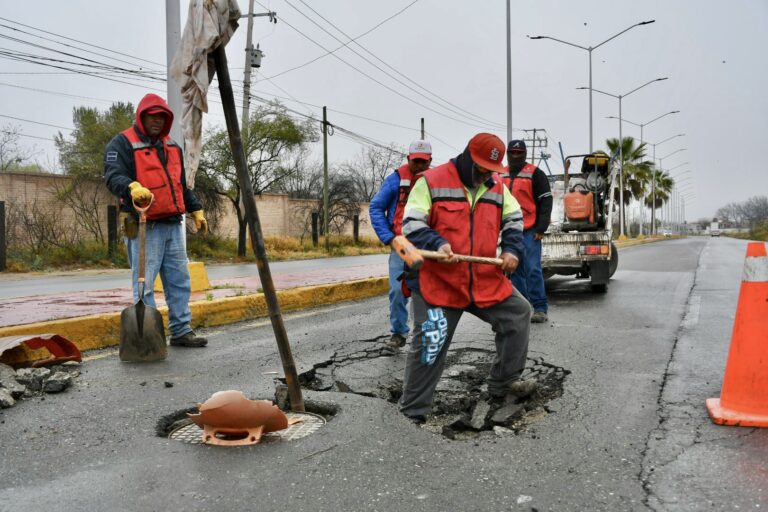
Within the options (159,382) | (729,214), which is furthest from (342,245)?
(729,214)

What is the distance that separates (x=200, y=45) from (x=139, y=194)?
74.9 inches

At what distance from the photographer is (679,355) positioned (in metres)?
5.20

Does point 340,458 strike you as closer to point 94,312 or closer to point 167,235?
point 167,235

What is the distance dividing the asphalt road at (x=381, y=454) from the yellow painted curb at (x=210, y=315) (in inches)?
27.7

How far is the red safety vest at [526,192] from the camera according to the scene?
6.67 meters

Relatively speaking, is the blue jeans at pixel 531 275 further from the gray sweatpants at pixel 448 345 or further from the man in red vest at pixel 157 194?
the man in red vest at pixel 157 194

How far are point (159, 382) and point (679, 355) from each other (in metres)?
3.95

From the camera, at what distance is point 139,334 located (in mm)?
4914

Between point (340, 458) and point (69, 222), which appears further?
point (69, 222)

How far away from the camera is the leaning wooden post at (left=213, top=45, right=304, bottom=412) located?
3.46 meters

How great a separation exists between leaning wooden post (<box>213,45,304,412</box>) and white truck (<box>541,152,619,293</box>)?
21.6ft

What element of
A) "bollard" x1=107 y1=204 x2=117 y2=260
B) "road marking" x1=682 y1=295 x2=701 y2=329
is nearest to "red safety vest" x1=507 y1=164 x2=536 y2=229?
"road marking" x1=682 y1=295 x2=701 y2=329

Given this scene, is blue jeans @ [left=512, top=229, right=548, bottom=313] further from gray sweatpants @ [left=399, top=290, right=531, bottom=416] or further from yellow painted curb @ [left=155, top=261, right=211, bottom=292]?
yellow painted curb @ [left=155, top=261, right=211, bottom=292]

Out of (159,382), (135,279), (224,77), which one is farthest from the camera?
A: (135,279)
